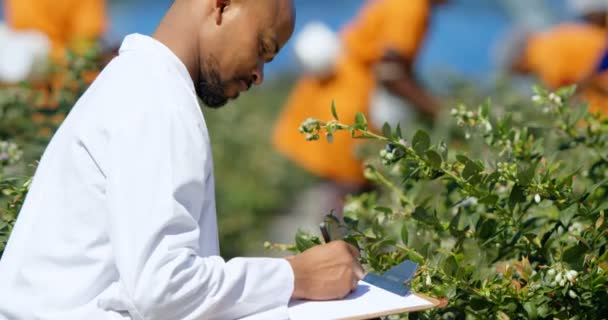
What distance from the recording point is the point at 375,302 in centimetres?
175

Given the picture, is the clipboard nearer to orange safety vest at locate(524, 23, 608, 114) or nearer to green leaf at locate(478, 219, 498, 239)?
green leaf at locate(478, 219, 498, 239)

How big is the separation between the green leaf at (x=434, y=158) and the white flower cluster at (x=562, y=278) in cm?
30

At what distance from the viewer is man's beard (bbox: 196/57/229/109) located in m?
1.83

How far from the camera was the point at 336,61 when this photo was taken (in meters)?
5.48

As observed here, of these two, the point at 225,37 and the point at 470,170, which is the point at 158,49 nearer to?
the point at 225,37

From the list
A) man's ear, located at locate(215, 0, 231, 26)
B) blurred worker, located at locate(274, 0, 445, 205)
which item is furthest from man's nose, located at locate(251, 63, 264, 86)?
blurred worker, located at locate(274, 0, 445, 205)

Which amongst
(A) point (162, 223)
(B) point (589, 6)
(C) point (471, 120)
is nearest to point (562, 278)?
(C) point (471, 120)

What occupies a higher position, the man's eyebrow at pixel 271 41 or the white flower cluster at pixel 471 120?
the man's eyebrow at pixel 271 41

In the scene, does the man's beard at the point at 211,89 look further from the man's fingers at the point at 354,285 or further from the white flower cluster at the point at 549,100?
the white flower cluster at the point at 549,100

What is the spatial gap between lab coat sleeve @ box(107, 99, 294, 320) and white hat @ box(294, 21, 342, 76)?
3.74 m

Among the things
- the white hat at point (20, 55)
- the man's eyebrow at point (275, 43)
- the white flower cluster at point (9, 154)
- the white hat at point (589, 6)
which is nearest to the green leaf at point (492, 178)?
the man's eyebrow at point (275, 43)

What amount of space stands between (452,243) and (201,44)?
0.85m

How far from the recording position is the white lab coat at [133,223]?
1.60 m

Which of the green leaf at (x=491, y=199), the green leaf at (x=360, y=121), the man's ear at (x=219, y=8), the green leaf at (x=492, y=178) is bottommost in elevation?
the green leaf at (x=491, y=199)
